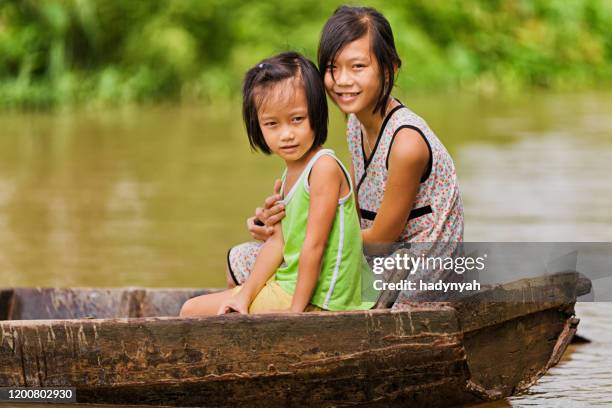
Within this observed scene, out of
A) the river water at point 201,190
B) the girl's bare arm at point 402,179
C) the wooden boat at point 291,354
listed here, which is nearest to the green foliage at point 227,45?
the river water at point 201,190

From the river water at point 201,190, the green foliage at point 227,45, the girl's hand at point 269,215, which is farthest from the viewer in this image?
the green foliage at point 227,45

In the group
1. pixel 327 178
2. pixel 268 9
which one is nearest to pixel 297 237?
pixel 327 178

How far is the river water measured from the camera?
273 inches

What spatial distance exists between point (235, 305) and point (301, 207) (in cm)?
41

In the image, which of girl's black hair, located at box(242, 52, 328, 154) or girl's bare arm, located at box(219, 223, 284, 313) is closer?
girl's black hair, located at box(242, 52, 328, 154)

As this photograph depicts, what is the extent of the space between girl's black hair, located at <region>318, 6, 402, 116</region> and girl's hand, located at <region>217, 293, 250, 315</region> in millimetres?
806

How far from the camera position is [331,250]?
13.5ft

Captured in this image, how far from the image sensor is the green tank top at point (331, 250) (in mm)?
4125

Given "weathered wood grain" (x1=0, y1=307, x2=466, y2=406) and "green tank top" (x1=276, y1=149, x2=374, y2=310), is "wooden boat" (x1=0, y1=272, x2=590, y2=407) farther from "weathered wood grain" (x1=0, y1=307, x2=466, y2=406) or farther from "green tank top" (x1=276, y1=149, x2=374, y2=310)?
"green tank top" (x1=276, y1=149, x2=374, y2=310)

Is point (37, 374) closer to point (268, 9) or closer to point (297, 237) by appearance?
point (297, 237)

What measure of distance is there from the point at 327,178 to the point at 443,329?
2.01ft

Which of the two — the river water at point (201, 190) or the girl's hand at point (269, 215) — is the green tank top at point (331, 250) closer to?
the girl's hand at point (269, 215)

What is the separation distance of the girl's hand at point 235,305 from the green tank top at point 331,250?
5.4 inches

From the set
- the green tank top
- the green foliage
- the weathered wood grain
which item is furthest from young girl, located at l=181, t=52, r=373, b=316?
the green foliage
